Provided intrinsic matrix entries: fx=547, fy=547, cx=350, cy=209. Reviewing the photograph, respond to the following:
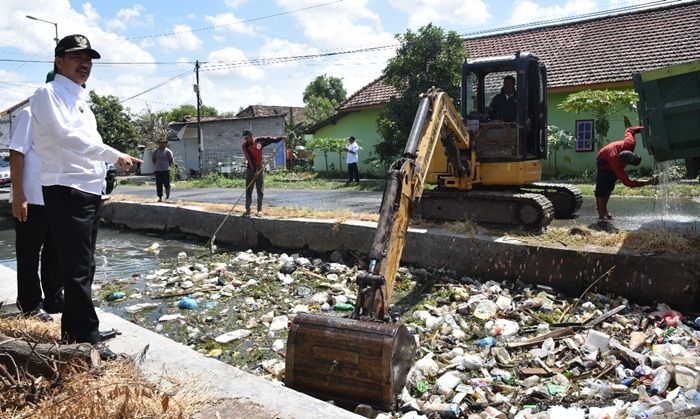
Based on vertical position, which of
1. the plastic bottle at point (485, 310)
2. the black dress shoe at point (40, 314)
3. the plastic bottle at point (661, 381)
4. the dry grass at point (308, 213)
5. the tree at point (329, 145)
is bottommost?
the plastic bottle at point (661, 381)

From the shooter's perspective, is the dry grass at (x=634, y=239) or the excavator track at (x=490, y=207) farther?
the excavator track at (x=490, y=207)

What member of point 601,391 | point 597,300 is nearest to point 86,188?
point 601,391

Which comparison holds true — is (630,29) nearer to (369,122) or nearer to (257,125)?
(369,122)

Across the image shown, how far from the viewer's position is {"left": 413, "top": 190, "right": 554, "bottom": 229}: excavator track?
7.36 meters

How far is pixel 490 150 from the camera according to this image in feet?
25.4

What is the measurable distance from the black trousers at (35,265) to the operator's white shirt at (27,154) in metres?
0.10

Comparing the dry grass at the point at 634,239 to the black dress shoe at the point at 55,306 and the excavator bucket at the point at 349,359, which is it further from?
the black dress shoe at the point at 55,306

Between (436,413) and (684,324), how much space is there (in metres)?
2.82

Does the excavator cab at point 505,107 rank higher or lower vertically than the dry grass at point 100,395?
higher

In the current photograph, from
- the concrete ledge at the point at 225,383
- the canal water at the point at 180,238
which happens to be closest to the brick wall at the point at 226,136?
the canal water at the point at 180,238

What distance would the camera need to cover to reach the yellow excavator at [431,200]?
11.3 feet

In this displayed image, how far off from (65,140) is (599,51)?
19406mm

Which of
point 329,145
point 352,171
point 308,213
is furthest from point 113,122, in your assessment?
point 308,213

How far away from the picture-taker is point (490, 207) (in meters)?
7.82
